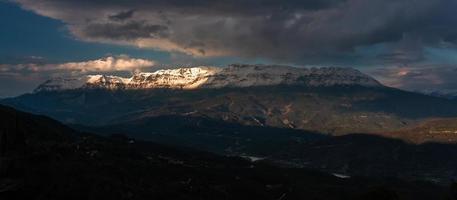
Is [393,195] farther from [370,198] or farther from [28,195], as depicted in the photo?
[28,195]

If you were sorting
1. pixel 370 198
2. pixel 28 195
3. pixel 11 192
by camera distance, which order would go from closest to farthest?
pixel 370 198, pixel 11 192, pixel 28 195

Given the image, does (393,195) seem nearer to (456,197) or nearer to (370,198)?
(370,198)

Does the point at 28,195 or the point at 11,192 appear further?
the point at 28,195

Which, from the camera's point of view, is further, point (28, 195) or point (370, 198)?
point (28, 195)

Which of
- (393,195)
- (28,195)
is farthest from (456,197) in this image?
(28,195)

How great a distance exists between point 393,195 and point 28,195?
357 feet

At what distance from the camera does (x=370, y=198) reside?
142000 mm

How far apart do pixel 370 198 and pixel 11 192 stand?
98.4 m

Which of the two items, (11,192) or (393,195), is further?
(11,192)

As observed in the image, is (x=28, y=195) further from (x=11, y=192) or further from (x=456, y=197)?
(x=456, y=197)

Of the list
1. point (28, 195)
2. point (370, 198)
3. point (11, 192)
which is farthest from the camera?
point (28, 195)

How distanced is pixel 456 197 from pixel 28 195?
406 ft

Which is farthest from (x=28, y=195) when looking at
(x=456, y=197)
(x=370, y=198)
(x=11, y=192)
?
(x=456, y=197)

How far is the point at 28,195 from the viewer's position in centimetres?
19912
